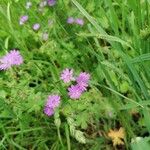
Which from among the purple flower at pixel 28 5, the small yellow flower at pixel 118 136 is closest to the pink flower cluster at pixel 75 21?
the purple flower at pixel 28 5

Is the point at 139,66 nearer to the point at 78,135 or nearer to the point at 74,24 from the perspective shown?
the point at 78,135

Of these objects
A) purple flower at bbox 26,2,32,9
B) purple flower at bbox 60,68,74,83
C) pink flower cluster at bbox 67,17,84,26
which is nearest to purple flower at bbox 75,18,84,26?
pink flower cluster at bbox 67,17,84,26

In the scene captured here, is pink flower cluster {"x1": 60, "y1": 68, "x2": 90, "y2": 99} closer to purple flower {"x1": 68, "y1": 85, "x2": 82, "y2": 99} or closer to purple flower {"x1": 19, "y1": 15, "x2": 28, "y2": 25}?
purple flower {"x1": 68, "y1": 85, "x2": 82, "y2": 99}

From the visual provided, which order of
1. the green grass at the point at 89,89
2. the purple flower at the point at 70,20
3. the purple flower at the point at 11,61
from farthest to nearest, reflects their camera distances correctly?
the purple flower at the point at 70,20 → the purple flower at the point at 11,61 → the green grass at the point at 89,89

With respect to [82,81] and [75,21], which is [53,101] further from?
[75,21]

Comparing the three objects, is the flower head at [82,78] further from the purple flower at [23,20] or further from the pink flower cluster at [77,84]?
the purple flower at [23,20]
